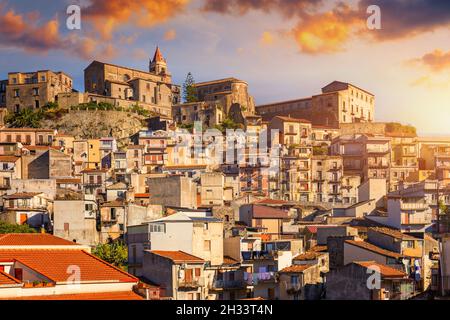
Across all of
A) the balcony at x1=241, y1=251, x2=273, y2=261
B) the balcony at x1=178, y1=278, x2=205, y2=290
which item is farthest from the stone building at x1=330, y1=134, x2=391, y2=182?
the balcony at x1=178, y1=278, x2=205, y2=290

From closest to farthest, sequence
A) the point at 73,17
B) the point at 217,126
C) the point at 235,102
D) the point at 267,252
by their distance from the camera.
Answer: the point at 73,17 → the point at 267,252 → the point at 217,126 → the point at 235,102

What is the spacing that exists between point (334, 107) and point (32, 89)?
28.7 meters

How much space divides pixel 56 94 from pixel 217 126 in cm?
1541

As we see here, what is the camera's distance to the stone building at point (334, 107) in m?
86.4

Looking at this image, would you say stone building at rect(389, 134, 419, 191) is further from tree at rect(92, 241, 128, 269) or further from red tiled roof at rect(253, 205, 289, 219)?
tree at rect(92, 241, 128, 269)

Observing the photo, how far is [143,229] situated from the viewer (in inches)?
1641

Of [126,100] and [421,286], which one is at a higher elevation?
[126,100]

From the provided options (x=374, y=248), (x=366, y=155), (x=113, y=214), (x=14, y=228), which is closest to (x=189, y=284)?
(x=374, y=248)

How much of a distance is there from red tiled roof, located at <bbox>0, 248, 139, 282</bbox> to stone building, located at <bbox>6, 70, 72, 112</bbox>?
57037mm

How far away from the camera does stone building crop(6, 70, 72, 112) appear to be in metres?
82.6

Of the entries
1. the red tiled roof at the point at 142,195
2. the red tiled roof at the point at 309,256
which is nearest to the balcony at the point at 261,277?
the red tiled roof at the point at 309,256

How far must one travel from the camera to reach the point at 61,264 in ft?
84.8
